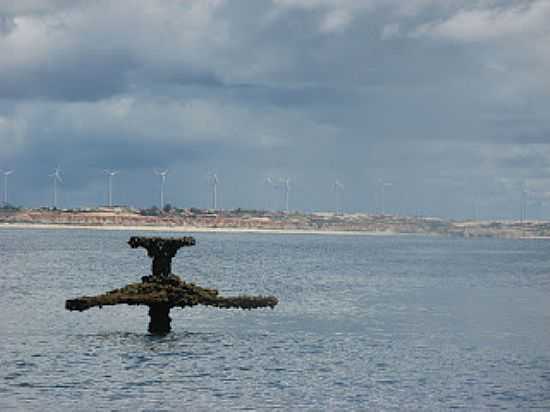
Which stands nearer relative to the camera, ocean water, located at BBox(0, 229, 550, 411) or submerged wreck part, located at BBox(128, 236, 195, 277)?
ocean water, located at BBox(0, 229, 550, 411)

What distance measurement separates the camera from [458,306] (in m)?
87.7

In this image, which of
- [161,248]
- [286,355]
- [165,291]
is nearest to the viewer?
[286,355]

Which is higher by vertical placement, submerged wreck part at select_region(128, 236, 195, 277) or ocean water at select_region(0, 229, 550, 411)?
submerged wreck part at select_region(128, 236, 195, 277)

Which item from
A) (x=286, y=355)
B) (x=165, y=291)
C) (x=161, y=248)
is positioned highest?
(x=161, y=248)

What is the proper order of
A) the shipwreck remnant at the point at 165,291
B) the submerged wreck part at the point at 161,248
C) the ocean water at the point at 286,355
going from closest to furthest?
the ocean water at the point at 286,355
the shipwreck remnant at the point at 165,291
the submerged wreck part at the point at 161,248

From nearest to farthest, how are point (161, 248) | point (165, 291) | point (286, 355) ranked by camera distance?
point (286, 355) → point (165, 291) → point (161, 248)

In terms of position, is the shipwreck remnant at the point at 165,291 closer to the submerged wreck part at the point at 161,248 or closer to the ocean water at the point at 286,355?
the submerged wreck part at the point at 161,248

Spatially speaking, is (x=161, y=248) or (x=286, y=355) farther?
(x=161, y=248)

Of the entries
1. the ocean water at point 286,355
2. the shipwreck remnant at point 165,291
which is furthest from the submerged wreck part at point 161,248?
the ocean water at point 286,355

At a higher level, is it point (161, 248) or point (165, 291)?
point (161, 248)

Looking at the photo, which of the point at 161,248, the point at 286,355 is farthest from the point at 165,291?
the point at 286,355

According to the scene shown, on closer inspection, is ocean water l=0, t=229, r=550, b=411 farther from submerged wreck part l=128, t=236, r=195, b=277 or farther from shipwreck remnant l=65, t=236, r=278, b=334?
submerged wreck part l=128, t=236, r=195, b=277

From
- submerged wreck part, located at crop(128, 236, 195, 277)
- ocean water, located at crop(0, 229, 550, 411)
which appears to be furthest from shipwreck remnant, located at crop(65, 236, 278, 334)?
ocean water, located at crop(0, 229, 550, 411)

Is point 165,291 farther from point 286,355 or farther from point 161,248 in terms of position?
point 286,355
